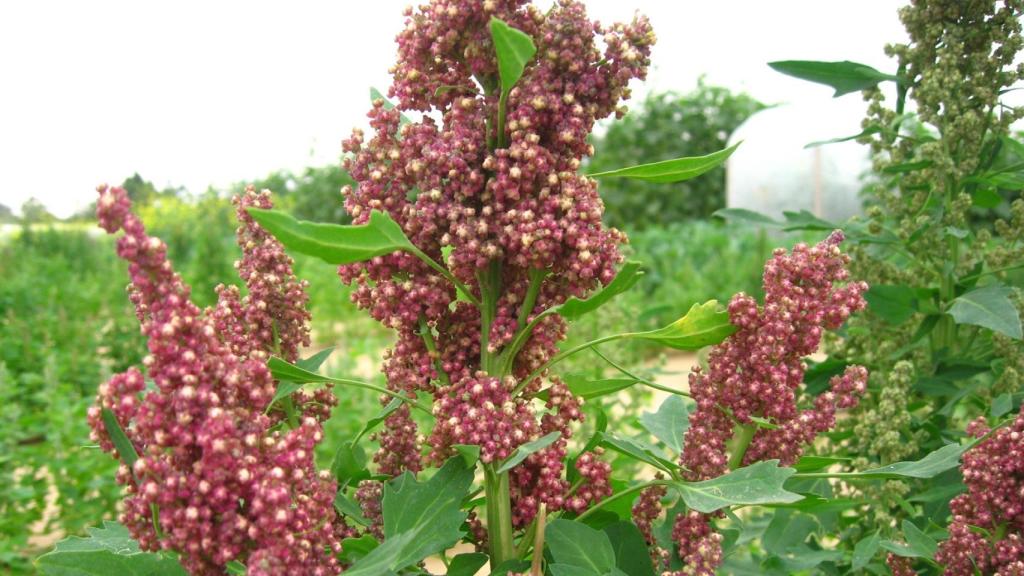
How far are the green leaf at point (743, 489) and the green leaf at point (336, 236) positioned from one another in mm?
453

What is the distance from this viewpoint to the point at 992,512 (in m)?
1.32

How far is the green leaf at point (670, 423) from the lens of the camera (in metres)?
1.46

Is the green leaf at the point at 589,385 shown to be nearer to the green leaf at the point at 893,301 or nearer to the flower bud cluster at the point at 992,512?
the flower bud cluster at the point at 992,512

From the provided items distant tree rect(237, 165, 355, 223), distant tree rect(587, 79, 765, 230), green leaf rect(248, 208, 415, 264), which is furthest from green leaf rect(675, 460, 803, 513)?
distant tree rect(237, 165, 355, 223)

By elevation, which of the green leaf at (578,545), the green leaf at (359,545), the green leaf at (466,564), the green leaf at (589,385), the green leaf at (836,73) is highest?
the green leaf at (836,73)

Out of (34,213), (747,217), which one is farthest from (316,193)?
(747,217)

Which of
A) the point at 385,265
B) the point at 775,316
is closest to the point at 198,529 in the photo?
the point at 385,265

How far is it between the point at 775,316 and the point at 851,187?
1408cm

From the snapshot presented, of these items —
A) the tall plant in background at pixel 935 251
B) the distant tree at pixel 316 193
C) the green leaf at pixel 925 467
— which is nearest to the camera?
the green leaf at pixel 925 467

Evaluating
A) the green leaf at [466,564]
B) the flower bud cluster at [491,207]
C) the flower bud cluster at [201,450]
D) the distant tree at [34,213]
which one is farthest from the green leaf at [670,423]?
the distant tree at [34,213]

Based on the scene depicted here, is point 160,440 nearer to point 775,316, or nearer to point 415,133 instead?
point 415,133

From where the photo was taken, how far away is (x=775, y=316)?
3.88 ft

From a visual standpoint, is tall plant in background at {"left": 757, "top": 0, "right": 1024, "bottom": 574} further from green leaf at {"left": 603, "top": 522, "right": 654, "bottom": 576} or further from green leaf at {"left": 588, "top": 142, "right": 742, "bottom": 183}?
green leaf at {"left": 588, "top": 142, "right": 742, "bottom": 183}

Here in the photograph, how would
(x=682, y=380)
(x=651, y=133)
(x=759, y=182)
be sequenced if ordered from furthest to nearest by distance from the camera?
(x=651, y=133)
(x=759, y=182)
(x=682, y=380)
